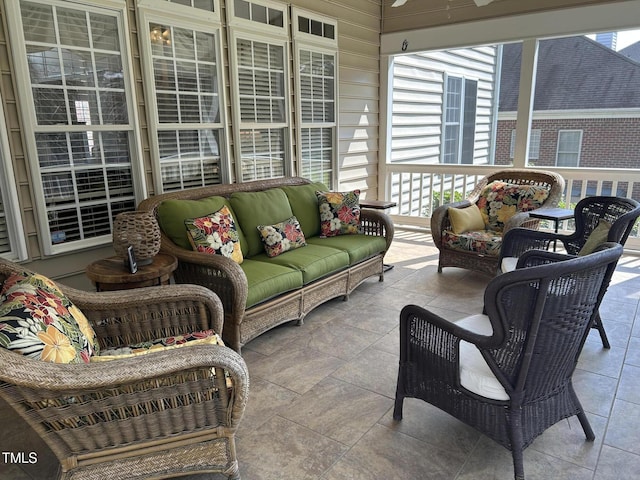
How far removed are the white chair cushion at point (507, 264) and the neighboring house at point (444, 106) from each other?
146 inches

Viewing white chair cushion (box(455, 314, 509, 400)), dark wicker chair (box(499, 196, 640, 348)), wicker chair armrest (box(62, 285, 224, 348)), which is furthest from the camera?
dark wicker chair (box(499, 196, 640, 348))

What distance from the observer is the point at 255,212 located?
3705 mm

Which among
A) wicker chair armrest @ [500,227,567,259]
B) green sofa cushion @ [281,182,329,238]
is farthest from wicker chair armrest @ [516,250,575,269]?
green sofa cushion @ [281,182,329,238]

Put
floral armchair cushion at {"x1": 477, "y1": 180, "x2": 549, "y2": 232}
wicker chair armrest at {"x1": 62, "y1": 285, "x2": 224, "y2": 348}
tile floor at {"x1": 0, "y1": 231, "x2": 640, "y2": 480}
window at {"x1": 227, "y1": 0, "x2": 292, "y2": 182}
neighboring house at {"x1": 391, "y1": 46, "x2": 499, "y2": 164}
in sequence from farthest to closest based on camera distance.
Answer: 1. neighboring house at {"x1": 391, "y1": 46, "x2": 499, "y2": 164}
2. floral armchair cushion at {"x1": 477, "y1": 180, "x2": 549, "y2": 232}
3. window at {"x1": 227, "y1": 0, "x2": 292, "y2": 182}
4. wicker chair armrest at {"x1": 62, "y1": 285, "x2": 224, "y2": 348}
5. tile floor at {"x1": 0, "y1": 231, "x2": 640, "y2": 480}

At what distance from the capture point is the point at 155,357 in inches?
65.2

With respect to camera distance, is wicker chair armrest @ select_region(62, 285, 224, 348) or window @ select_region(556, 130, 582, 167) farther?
window @ select_region(556, 130, 582, 167)

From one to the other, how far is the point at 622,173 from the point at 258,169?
12.8ft

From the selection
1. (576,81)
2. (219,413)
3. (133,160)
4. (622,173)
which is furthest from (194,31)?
(576,81)

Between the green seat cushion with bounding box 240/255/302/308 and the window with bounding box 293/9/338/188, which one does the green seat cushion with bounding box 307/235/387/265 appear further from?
the window with bounding box 293/9/338/188

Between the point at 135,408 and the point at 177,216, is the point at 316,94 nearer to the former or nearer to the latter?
the point at 177,216

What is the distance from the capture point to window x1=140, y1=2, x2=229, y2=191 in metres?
3.42

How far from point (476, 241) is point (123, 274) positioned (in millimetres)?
3079

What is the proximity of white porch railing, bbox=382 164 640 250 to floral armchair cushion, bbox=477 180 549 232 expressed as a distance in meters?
0.86

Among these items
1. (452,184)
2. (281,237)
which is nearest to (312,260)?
(281,237)
